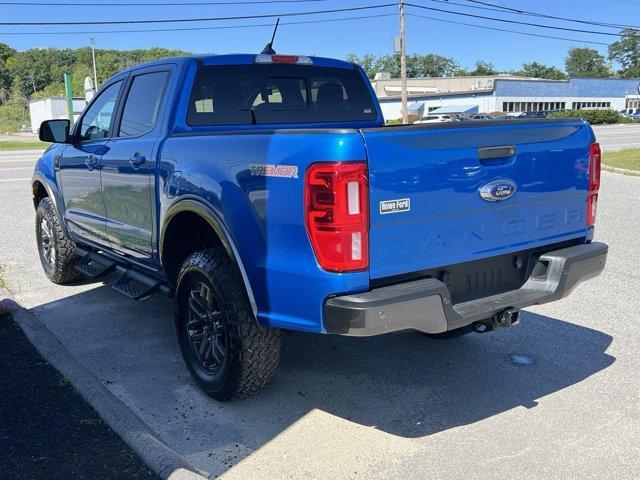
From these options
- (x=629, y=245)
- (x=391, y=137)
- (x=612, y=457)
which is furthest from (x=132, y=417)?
(x=629, y=245)

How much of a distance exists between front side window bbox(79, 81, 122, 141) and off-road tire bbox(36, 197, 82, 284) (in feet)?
3.45

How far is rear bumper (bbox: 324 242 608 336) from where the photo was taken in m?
2.90

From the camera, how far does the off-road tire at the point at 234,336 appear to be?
3482 millimetres

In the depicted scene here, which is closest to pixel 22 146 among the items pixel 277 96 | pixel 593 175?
pixel 277 96

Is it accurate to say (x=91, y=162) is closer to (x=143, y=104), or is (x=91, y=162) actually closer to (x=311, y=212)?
(x=143, y=104)

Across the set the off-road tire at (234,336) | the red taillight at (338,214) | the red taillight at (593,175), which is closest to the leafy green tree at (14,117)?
the off-road tire at (234,336)

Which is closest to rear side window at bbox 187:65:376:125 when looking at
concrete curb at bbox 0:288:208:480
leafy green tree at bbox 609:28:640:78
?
concrete curb at bbox 0:288:208:480

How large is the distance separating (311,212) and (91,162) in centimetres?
292

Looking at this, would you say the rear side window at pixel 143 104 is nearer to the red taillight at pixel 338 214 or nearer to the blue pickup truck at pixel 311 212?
the blue pickup truck at pixel 311 212

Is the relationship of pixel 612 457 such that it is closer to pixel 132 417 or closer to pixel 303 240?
pixel 303 240

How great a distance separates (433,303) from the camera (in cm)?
305

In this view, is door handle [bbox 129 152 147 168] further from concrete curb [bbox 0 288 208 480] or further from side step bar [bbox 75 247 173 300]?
concrete curb [bbox 0 288 208 480]

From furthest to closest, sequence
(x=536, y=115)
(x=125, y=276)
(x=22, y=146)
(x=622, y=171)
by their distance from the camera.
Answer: (x=22, y=146) < (x=536, y=115) < (x=622, y=171) < (x=125, y=276)

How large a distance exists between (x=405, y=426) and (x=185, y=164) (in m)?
1.99
